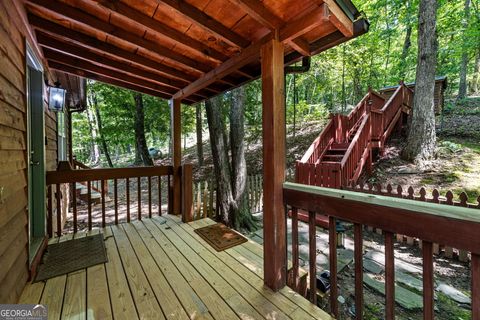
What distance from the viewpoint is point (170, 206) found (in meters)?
4.25

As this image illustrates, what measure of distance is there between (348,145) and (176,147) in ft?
15.8

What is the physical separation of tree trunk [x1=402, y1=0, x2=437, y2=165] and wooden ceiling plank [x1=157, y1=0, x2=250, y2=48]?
6.48 meters

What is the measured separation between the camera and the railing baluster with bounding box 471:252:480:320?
1.04 meters

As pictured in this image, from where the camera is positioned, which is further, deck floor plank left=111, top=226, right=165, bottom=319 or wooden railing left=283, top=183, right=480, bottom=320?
deck floor plank left=111, top=226, right=165, bottom=319

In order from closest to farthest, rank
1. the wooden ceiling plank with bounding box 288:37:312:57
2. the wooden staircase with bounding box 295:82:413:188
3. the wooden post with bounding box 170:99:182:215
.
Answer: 1. the wooden ceiling plank with bounding box 288:37:312:57
2. the wooden post with bounding box 170:99:182:215
3. the wooden staircase with bounding box 295:82:413:188

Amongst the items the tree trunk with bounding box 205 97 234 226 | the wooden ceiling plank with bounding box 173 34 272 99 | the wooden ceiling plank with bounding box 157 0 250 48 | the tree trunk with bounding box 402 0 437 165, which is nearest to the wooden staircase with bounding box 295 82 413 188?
the tree trunk with bounding box 402 0 437 165

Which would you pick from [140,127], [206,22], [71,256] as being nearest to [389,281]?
[206,22]

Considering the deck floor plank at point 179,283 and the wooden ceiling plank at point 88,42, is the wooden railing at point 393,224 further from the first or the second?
the wooden ceiling plank at point 88,42

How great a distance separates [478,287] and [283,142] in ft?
4.62

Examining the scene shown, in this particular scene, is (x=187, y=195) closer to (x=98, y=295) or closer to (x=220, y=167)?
(x=220, y=167)

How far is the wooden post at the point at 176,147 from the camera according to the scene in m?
4.02

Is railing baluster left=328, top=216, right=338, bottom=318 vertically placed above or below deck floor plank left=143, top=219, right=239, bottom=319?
above

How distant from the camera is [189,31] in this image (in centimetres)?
220

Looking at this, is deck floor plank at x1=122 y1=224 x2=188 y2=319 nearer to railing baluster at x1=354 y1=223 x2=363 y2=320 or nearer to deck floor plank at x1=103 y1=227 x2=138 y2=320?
deck floor plank at x1=103 y1=227 x2=138 y2=320
